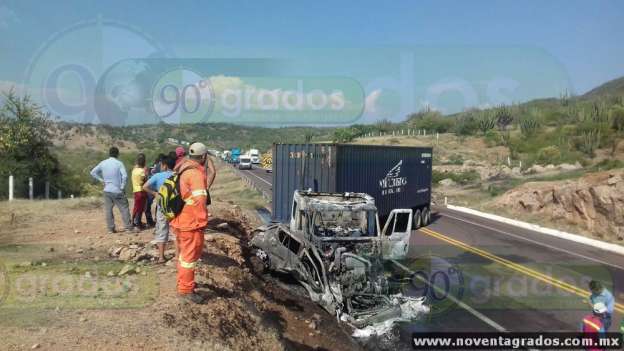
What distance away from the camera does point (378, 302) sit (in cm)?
796

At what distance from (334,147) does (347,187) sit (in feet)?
4.54

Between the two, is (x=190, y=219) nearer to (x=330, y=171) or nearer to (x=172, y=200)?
(x=172, y=200)

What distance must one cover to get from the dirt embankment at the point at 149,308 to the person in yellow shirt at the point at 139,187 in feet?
2.15

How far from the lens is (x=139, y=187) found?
10.4m

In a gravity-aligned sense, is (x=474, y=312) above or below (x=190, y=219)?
below

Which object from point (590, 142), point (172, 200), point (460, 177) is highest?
point (590, 142)

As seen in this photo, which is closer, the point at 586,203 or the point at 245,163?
the point at 586,203

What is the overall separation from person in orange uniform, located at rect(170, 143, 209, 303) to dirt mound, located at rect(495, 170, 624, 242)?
19123 mm

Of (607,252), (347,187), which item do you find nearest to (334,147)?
(347,187)

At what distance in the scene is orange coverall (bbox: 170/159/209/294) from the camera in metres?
5.85

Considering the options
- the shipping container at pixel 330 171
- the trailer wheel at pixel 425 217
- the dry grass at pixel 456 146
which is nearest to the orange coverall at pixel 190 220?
the shipping container at pixel 330 171

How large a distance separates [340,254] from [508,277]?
599cm

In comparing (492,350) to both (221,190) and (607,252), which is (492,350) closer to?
(607,252)

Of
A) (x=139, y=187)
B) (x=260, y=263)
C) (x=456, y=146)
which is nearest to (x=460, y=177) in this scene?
(x=456, y=146)
